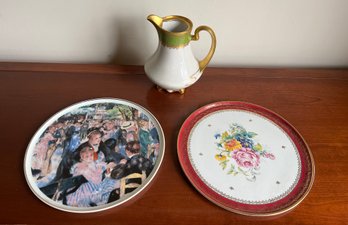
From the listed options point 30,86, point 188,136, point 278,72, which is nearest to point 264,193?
point 188,136

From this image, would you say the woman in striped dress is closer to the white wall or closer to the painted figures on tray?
the painted figures on tray

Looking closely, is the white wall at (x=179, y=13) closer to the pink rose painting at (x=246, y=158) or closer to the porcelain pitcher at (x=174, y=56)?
the porcelain pitcher at (x=174, y=56)

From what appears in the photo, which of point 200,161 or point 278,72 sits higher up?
point 278,72

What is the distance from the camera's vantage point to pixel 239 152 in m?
0.59

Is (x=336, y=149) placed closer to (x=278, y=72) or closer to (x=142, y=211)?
(x=278, y=72)

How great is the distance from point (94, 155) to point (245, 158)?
0.31 meters

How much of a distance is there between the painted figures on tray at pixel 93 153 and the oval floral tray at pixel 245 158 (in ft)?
0.31

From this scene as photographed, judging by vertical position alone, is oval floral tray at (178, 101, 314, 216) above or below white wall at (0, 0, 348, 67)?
below

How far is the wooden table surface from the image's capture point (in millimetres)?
494

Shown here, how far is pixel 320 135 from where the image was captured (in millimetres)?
636

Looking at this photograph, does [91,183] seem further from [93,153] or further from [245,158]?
[245,158]

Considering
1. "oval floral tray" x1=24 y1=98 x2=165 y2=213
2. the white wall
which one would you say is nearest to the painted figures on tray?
"oval floral tray" x1=24 y1=98 x2=165 y2=213

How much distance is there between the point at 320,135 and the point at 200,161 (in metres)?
0.29

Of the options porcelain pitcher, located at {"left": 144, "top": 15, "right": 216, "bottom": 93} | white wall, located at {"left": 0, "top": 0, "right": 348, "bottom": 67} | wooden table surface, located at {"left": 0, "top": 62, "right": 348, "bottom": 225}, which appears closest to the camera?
wooden table surface, located at {"left": 0, "top": 62, "right": 348, "bottom": 225}
